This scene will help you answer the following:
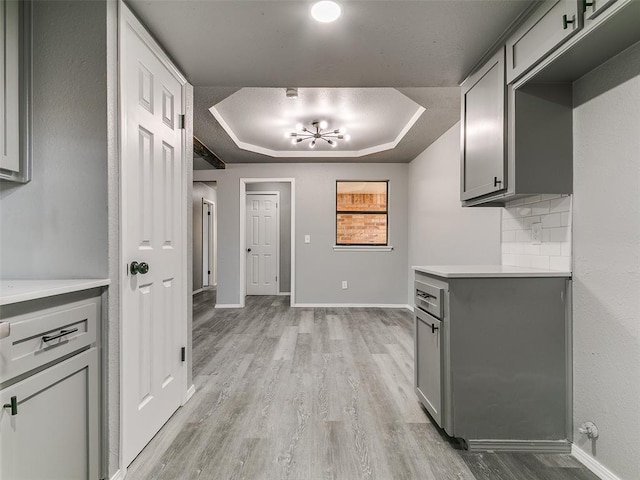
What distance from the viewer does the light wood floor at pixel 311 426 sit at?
4.94ft

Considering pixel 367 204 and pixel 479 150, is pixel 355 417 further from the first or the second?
pixel 367 204

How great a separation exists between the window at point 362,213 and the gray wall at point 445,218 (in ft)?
1.59

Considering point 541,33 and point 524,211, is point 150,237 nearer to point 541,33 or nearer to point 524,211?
point 541,33

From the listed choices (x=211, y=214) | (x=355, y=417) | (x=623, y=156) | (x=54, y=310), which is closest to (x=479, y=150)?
(x=623, y=156)

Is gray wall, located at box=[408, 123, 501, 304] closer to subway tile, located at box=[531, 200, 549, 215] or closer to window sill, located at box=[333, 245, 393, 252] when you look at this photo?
→ window sill, located at box=[333, 245, 393, 252]

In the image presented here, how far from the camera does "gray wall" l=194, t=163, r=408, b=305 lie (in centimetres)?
515

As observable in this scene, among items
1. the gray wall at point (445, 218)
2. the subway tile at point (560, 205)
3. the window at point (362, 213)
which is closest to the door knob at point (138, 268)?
the subway tile at point (560, 205)

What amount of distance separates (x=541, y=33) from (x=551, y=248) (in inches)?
40.9

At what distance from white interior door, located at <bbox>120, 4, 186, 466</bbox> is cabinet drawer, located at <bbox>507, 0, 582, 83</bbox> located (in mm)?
1797

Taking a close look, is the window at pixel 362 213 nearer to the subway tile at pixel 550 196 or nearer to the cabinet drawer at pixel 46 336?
the subway tile at pixel 550 196

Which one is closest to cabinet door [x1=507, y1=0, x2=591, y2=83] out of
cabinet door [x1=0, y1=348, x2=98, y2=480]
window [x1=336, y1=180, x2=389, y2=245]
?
cabinet door [x1=0, y1=348, x2=98, y2=480]

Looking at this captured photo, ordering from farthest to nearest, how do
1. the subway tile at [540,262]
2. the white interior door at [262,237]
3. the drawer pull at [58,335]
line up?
Answer: the white interior door at [262,237] → the subway tile at [540,262] → the drawer pull at [58,335]

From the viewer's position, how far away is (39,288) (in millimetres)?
1088

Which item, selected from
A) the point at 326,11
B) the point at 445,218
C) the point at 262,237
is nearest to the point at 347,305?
the point at 445,218
